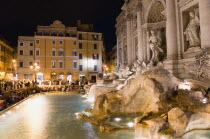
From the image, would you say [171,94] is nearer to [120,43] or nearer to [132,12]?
[132,12]

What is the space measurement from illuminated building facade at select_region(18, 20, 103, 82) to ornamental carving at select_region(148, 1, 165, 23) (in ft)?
75.0

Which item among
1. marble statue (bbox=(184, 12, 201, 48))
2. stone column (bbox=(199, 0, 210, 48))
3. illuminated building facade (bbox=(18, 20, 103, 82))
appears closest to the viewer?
stone column (bbox=(199, 0, 210, 48))

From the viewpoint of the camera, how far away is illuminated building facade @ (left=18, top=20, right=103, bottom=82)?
121 ft

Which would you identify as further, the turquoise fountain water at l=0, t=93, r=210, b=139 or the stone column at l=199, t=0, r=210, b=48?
the stone column at l=199, t=0, r=210, b=48

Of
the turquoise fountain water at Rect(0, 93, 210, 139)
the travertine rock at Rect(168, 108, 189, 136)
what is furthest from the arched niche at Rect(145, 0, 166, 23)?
the travertine rock at Rect(168, 108, 189, 136)

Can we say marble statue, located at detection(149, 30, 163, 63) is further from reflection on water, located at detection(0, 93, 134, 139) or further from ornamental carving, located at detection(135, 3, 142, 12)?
reflection on water, located at detection(0, 93, 134, 139)

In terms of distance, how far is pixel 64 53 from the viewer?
3831 cm

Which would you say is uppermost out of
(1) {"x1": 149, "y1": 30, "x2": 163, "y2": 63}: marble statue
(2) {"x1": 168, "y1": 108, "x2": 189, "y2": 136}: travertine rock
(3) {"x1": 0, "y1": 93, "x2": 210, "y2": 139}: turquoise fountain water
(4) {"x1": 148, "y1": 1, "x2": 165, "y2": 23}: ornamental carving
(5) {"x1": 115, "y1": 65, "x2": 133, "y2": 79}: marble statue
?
(4) {"x1": 148, "y1": 1, "x2": 165, "y2": 23}: ornamental carving

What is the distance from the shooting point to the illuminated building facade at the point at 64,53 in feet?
121

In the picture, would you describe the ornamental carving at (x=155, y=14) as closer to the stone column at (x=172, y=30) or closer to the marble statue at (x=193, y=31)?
the stone column at (x=172, y=30)

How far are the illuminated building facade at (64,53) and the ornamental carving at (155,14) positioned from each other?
22870 mm

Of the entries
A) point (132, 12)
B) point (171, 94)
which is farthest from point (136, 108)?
point (132, 12)

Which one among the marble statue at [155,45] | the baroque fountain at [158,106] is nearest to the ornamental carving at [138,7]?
the marble statue at [155,45]

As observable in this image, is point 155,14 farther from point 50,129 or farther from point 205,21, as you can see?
point 50,129
